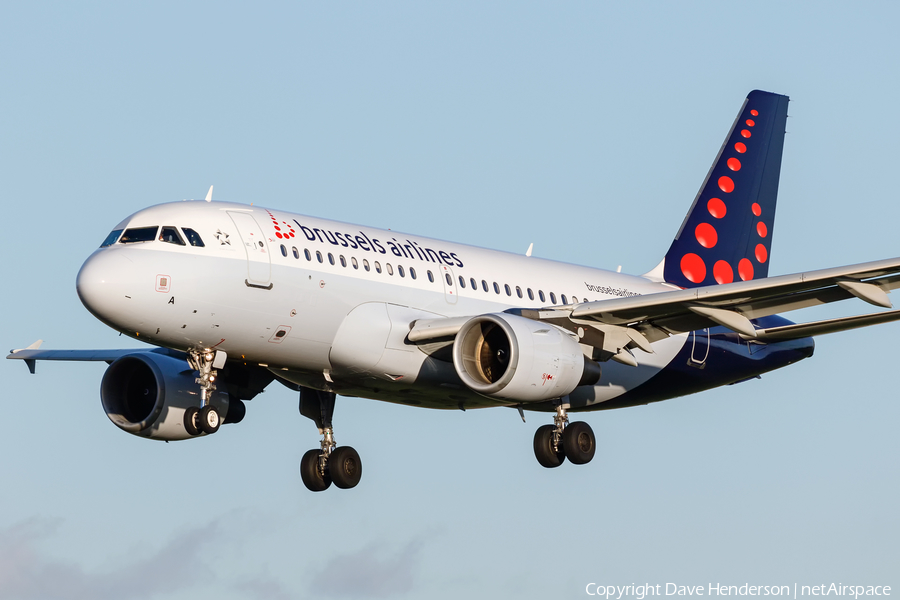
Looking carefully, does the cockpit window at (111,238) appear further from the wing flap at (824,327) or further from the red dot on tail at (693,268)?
the red dot on tail at (693,268)

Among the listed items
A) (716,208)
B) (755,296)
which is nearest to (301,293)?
(755,296)

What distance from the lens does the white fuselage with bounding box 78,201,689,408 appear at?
1079 inches

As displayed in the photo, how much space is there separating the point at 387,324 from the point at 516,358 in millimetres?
2913

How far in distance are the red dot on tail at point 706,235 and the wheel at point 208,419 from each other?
16.9 meters

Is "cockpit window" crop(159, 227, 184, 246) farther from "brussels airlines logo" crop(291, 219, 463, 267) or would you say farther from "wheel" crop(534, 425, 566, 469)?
"wheel" crop(534, 425, 566, 469)

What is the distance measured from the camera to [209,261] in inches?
1099

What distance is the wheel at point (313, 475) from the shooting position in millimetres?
34062

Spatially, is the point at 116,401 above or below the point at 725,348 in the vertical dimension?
below

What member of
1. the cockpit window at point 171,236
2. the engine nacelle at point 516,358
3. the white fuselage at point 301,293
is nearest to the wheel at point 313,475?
the white fuselage at point 301,293

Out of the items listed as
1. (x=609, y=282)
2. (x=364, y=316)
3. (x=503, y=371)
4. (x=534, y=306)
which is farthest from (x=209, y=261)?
(x=609, y=282)

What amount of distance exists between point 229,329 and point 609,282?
12.1 m

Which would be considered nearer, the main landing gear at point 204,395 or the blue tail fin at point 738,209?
the main landing gear at point 204,395

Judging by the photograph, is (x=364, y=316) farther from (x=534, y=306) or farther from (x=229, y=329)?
(x=534, y=306)

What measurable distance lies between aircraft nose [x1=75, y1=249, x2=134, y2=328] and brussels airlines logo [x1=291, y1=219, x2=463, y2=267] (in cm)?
421
